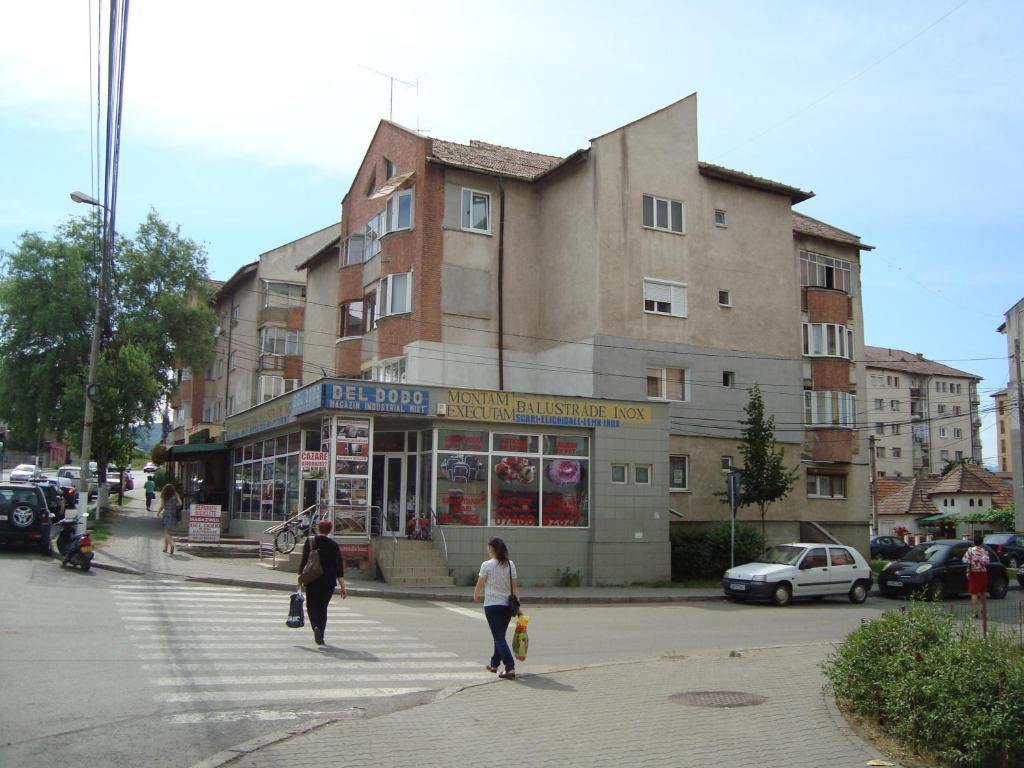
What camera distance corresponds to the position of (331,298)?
39219mm

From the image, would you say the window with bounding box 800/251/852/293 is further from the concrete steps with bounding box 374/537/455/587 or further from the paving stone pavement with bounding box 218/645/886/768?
the paving stone pavement with bounding box 218/645/886/768

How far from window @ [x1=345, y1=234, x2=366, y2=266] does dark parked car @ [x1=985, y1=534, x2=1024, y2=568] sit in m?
26.1

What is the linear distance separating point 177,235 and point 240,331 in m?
7.61

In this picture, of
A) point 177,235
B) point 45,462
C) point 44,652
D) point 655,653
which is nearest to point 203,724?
point 44,652

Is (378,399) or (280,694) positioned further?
(378,399)

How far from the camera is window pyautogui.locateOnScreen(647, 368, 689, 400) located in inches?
1195

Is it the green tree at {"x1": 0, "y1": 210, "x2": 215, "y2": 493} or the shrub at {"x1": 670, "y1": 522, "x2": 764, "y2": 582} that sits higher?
the green tree at {"x1": 0, "y1": 210, "x2": 215, "y2": 493}

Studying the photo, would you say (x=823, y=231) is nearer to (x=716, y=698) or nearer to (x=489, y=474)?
(x=489, y=474)

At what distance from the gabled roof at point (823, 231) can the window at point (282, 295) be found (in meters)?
23.7

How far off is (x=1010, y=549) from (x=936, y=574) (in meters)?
13.0

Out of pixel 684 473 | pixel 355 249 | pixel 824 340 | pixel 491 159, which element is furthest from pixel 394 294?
pixel 824 340

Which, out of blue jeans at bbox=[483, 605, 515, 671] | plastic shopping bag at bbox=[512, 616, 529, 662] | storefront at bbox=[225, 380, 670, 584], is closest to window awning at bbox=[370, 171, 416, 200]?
storefront at bbox=[225, 380, 670, 584]

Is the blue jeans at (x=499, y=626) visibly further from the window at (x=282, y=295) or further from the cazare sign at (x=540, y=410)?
the window at (x=282, y=295)

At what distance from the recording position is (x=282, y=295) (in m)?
45.6
